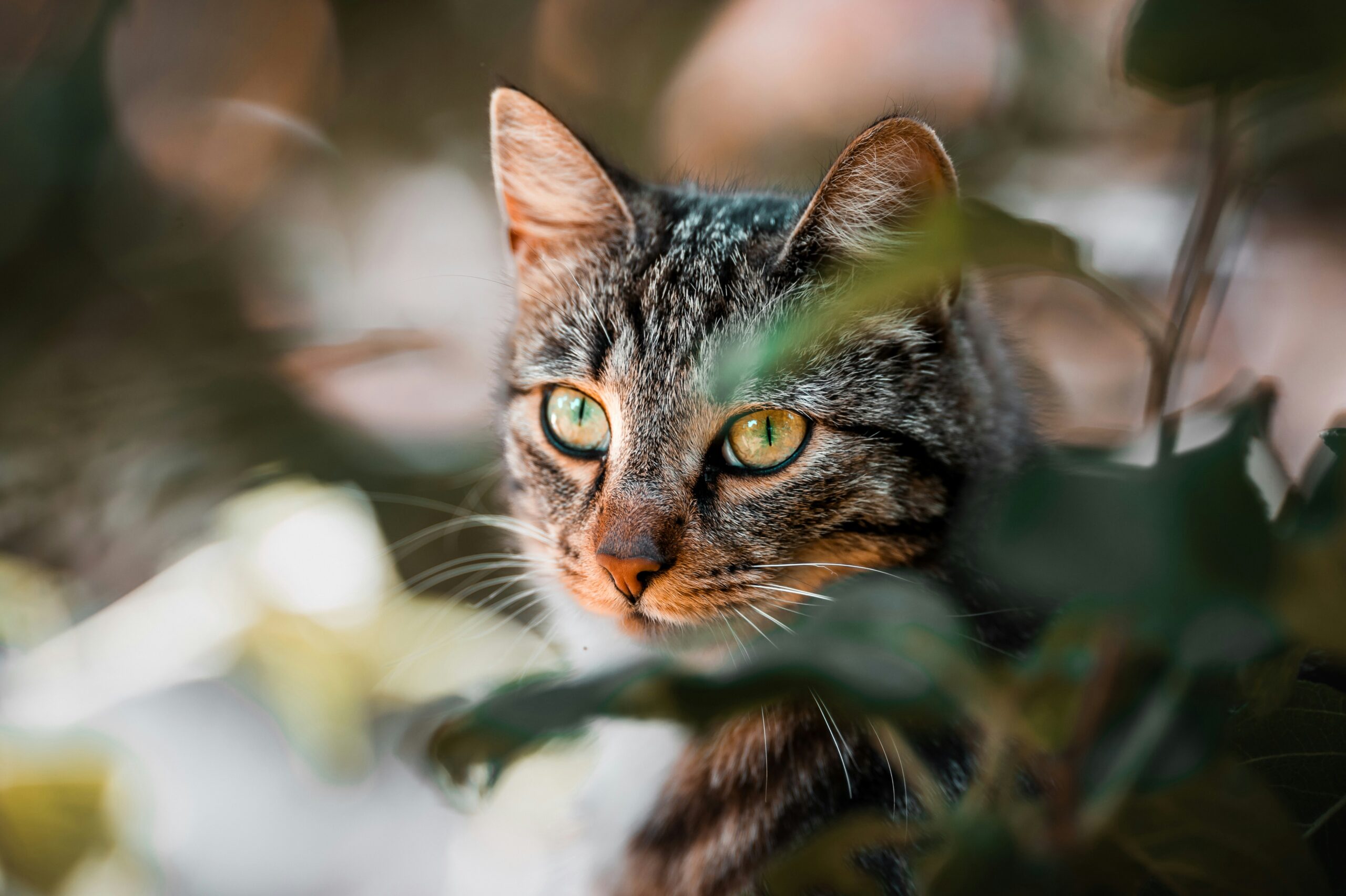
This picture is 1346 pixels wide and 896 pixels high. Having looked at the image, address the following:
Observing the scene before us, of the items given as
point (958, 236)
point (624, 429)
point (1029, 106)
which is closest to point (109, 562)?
point (624, 429)

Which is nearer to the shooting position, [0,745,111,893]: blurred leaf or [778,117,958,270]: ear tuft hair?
[778,117,958,270]: ear tuft hair

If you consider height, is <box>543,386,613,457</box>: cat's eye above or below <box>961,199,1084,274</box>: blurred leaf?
below

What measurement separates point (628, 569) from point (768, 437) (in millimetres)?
173

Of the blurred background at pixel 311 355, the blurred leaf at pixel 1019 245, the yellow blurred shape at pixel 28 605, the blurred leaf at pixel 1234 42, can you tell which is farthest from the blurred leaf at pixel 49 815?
the blurred leaf at pixel 1234 42

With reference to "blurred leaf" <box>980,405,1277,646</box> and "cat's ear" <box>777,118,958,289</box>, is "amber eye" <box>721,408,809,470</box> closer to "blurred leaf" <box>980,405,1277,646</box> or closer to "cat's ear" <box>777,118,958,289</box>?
"cat's ear" <box>777,118,958,289</box>

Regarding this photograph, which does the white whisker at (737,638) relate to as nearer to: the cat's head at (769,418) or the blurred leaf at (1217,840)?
the cat's head at (769,418)

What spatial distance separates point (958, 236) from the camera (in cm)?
41

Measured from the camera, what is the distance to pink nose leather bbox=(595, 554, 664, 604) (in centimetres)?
68

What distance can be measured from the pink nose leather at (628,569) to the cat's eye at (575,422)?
0.14 meters

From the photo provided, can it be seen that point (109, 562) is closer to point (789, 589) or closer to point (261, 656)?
point (261, 656)

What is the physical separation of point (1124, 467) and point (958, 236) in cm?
18

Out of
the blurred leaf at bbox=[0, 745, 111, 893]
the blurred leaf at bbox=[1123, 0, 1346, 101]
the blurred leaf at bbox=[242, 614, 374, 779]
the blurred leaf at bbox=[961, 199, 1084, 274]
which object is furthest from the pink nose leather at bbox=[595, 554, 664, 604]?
the blurred leaf at bbox=[0, 745, 111, 893]

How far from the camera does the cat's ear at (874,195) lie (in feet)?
2.09

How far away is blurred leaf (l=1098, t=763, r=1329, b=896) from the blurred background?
592 millimetres
